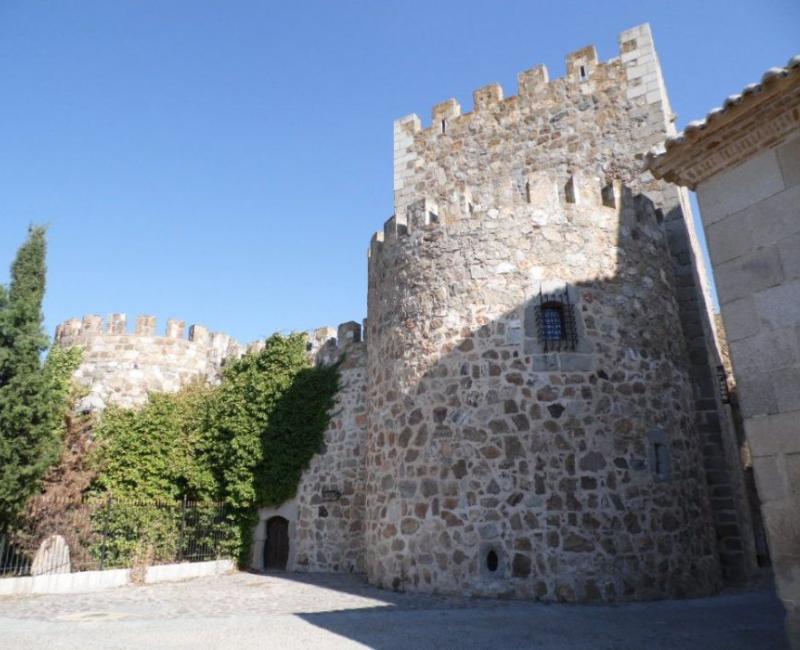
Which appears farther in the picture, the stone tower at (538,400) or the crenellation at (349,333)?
the crenellation at (349,333)

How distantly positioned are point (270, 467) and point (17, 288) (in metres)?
6.36

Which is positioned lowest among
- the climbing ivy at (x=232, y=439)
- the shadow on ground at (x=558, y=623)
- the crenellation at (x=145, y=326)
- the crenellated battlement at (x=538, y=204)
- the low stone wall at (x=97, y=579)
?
the shadow on ground at (x=558, y=623)

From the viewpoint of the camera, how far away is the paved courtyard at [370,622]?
18.2 ft

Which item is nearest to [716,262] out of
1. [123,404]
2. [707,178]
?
[707,178]

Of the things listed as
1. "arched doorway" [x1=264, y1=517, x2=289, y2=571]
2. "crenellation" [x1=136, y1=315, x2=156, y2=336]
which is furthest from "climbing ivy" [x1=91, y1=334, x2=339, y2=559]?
"crenellation" [x1=136, y1=315, x2=156, y2=336]

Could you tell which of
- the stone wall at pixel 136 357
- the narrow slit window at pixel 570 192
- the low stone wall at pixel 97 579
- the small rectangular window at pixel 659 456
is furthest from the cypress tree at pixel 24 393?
the small rectangular window at pixel 659 456

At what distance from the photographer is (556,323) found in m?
9.15

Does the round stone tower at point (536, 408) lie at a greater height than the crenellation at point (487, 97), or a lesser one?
lesser

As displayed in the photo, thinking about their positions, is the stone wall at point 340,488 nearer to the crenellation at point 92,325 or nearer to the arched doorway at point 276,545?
the arched doorway at point 276,545

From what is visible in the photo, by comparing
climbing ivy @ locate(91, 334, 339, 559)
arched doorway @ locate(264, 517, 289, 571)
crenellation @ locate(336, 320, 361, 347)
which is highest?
crenellation @ locate(336, 320, 361, 347)

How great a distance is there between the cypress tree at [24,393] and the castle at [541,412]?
208 inches

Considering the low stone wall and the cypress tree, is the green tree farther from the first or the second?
the low stone wall

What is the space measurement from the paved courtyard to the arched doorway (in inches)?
144

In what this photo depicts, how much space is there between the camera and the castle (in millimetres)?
8180
